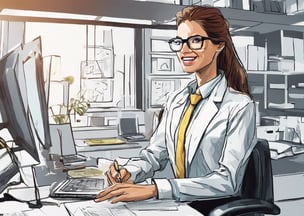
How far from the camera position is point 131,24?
205cm

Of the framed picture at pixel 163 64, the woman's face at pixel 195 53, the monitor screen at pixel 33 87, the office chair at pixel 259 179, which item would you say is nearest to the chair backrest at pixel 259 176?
the office chair at pixel 259 179

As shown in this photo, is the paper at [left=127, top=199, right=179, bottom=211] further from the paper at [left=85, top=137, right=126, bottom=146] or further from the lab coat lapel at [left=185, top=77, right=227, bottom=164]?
the paper at [left=85, top=137, right=126, bottom=146]

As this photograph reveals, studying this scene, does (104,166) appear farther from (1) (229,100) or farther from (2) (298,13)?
(2) (298,13)

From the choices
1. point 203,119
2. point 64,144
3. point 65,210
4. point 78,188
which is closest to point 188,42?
point 203,119

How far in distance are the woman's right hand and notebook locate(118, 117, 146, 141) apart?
245 mm

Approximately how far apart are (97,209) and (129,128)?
0.72 m

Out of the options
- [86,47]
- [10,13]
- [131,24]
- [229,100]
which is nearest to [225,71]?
[229,100]

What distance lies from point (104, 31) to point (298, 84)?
1.28m

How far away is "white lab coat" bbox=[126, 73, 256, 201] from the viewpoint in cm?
174

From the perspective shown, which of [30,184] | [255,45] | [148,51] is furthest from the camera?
[255,45]

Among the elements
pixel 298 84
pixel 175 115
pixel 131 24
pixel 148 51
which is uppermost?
pixel 131 24

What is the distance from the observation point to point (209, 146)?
6.15 ft

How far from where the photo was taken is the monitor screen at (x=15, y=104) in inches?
54.4

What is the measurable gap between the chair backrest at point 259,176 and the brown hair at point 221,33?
0.45m
